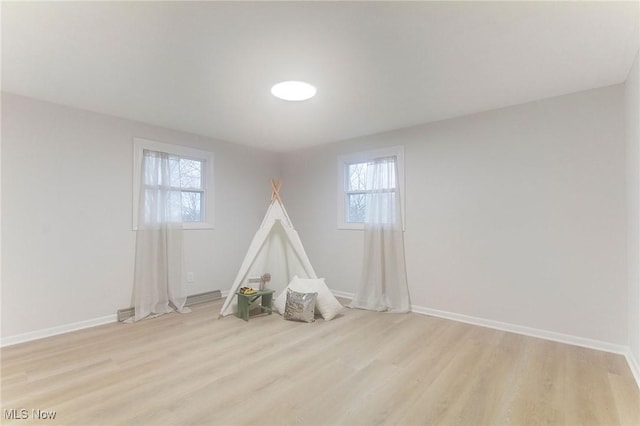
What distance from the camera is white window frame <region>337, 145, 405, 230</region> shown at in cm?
402

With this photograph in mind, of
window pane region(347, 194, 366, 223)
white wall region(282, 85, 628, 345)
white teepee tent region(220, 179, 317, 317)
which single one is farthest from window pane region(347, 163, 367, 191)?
white teepee tent region(220, 179, 317, 317)

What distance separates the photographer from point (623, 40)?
2.05m

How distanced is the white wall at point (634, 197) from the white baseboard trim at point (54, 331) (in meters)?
4.78

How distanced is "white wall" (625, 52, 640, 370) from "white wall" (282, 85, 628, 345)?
0.16m

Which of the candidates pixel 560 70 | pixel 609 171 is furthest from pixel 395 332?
pixel 560 70

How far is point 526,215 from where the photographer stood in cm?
310

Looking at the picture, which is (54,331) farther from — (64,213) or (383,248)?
(383,248)

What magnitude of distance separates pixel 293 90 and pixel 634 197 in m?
Answer: 2.82

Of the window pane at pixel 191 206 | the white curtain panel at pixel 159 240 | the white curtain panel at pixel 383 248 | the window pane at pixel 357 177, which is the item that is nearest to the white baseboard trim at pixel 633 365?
the white curtain panel at pixel 383 248

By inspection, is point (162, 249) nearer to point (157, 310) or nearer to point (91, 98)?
point (157, 310)

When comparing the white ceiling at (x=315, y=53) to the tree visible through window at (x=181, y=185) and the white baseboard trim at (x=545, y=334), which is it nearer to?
the tree visible through window at (x=181, y=185)

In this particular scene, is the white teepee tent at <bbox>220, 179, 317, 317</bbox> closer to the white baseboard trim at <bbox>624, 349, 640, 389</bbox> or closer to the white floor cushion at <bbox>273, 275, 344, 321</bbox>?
the white floor cushion at <bbox>273, 275, 344, 321</bbox>

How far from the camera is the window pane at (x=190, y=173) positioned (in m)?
4.26

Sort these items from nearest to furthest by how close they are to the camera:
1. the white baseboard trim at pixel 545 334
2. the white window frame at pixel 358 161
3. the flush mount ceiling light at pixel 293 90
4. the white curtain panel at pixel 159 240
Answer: the white baseboard trim at pixel 545 334 → the flush mount ceiling light at pixel 293 90 → the white curtain panel at pixel 159 240 → the white window frame at pixel 358 161
